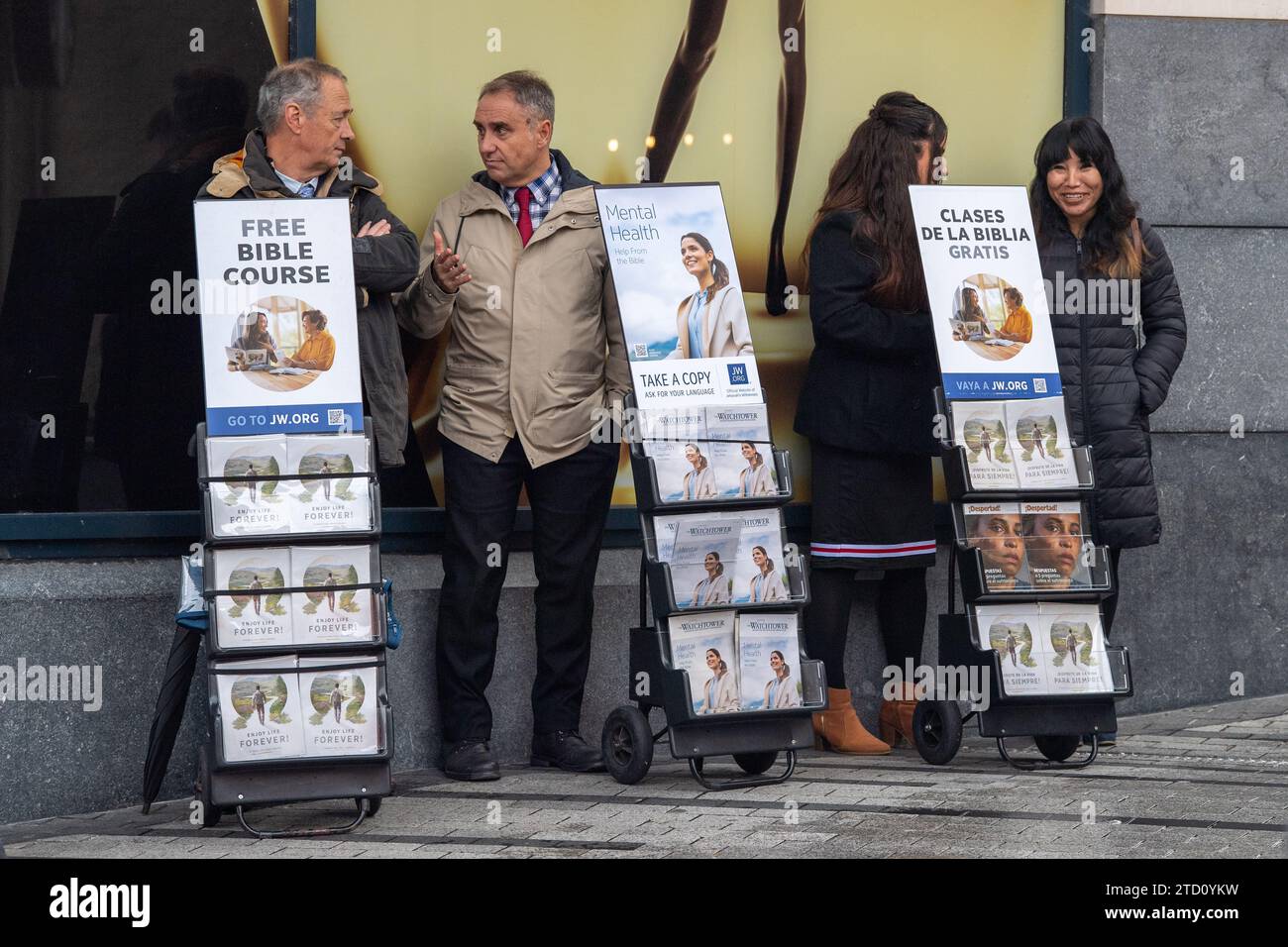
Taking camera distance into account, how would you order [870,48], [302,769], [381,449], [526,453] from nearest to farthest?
[302,769] < [381,449] < [526,453] < [870,48]

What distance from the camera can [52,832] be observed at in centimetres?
566

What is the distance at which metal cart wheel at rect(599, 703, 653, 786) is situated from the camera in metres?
6.15

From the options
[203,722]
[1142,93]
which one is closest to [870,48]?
[1142,93]

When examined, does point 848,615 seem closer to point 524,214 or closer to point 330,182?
point 524,214

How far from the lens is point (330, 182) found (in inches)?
235

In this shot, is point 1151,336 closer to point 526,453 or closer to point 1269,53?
point 1269,53

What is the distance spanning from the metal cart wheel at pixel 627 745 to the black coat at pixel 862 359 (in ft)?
4.57

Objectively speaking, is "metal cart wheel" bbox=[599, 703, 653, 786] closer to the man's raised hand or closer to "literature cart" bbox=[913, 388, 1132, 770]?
"literature cart" bbox=[913, 388, 1132, 770]

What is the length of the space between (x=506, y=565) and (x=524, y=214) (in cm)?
123

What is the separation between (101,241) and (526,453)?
158 centimetres

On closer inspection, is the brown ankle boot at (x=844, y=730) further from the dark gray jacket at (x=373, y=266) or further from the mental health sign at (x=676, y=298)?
the dark gray jacket at (x=373, y=266)

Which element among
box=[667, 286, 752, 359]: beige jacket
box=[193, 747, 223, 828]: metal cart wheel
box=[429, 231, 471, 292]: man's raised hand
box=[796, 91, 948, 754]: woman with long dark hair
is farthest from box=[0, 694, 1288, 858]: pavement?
box=[429, 231, 471, 292]: man's raised hand

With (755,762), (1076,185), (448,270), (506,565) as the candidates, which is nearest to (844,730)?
(755,762)

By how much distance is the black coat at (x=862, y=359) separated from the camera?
677 centimetres
